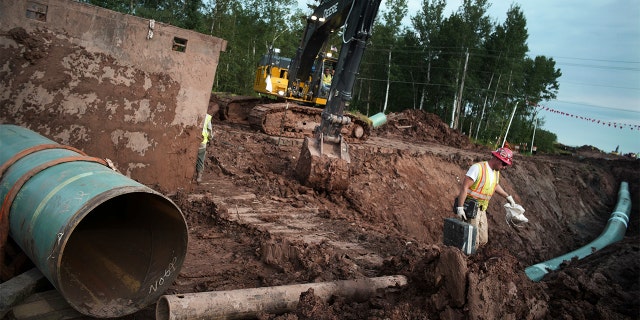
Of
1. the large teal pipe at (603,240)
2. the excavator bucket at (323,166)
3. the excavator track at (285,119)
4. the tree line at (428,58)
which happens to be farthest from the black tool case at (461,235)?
Result: the tree line at (428,58)

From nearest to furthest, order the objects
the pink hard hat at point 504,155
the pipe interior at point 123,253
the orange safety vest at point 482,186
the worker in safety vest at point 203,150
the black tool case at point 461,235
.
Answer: the pipe interior at point 123,253 → the black tool case at point 461,235 → the pink hard hat at point 504,155 → the orange safety vest at point 482,186 → the worker in safety vest at point 203,150

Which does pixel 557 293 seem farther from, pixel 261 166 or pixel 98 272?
pixel 261 166

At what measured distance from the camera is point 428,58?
37188 millimetres

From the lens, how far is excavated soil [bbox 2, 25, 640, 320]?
11.4 ft

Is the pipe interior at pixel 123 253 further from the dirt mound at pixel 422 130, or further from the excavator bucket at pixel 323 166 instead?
the dirt mound at pixel 422 130

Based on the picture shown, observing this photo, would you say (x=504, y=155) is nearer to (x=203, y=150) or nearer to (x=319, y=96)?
(x=203, y=150)

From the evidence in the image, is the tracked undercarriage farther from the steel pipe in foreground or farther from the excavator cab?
the steel pipe in foreground

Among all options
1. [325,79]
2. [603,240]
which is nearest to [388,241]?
[603,240]

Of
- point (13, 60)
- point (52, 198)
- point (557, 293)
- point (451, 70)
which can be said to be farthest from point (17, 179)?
point (451, 70)

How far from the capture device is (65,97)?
5.47 meters

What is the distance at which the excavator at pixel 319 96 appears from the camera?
852 centimetres

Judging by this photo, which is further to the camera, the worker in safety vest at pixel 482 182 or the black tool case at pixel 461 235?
the worker in safety vest at pixel 482 182

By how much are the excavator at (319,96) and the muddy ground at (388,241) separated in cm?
56

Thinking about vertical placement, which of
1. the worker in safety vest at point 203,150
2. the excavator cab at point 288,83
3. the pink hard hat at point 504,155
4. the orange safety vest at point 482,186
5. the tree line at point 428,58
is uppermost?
the tree line at point 428,58
